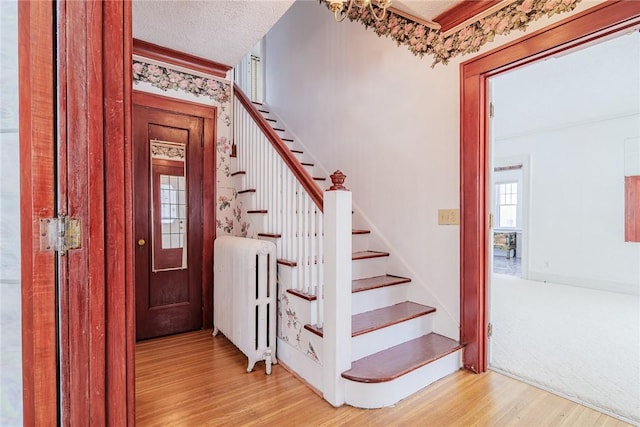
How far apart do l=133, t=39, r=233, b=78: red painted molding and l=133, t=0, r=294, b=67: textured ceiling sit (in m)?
0.06

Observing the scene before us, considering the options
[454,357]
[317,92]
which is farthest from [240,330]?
[317,92]

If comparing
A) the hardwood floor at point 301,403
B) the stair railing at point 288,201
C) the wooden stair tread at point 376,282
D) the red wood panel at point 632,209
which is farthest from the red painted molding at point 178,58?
the red wood panel at point 632,209

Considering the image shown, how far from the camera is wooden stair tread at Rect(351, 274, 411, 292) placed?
2358 millimetres

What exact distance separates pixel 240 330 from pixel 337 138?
2.10 m

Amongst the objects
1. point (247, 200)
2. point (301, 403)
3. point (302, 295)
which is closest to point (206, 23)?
point (247, 200)

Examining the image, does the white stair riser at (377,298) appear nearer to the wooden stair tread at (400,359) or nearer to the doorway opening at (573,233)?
the wooden stair tread at (400,359)

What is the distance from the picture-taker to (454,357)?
7.11 ft

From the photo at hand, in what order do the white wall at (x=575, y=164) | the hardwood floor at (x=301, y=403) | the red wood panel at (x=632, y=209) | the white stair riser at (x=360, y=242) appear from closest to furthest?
the hardwood floor at (x=301, y=403) < the white stair riser at (x=360, y=242) < the white wall at (x=575, y=164) < the red wood panel at (x=632, y=209)

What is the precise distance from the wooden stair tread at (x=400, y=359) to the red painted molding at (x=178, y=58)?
2873 millimetres

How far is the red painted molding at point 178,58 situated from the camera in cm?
272

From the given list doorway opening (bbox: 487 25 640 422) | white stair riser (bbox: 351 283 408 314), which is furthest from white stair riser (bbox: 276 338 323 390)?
doorway opening (bbox: 487 25 640 422)

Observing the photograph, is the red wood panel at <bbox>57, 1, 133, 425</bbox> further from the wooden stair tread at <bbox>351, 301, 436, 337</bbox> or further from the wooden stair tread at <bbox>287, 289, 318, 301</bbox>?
the wooden stair tread at <bbox>351, 301, 436, 337</bbox>

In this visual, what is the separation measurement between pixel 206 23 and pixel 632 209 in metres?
5.50

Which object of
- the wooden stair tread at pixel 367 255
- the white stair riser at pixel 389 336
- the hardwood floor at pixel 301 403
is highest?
the wooden stair tread at pixel 367 255
